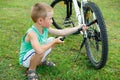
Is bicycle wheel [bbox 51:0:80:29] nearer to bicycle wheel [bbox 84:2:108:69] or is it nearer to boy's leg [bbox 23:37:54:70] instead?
bicycle wheel [bbox 84:2:108:69]

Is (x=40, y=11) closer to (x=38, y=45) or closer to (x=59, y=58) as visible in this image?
(x=38, y=45)

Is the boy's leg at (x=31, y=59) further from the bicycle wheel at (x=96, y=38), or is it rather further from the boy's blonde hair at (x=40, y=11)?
the bicycle wheel at (x=96, y=38)

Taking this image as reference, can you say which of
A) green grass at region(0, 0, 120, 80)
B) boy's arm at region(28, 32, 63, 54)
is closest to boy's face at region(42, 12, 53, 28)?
boy's arm at region(28, 32, 63, 54)

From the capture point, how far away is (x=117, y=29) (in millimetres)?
6270

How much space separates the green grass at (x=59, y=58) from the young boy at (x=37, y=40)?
0.25m

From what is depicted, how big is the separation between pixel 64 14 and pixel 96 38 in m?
2.15

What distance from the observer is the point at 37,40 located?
11.8ft

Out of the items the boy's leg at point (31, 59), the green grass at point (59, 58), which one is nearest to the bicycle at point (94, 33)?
the green grass at point (59, 58)

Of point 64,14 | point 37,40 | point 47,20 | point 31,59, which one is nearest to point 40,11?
point 47,20

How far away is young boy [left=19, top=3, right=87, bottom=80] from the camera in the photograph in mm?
3582

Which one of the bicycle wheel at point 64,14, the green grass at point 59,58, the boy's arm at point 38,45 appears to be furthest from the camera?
the bicycle wheel at point 64,14

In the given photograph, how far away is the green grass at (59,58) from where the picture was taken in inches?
158

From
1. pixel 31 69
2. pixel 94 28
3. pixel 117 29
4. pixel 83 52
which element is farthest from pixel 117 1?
pixel 31 69

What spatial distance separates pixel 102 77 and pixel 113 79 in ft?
0.49
